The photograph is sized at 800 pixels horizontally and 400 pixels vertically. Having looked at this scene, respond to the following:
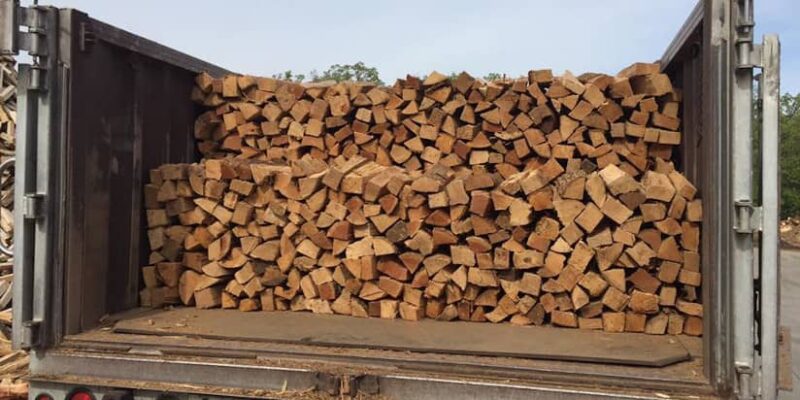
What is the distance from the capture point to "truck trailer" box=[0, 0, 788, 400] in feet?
6.15

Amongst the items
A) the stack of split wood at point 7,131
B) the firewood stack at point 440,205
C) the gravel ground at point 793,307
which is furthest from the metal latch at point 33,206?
the gravel ground at point 793,307

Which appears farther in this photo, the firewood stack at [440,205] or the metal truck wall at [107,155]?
the firewood stack at [440,205]

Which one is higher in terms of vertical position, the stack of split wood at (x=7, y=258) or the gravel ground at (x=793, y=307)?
the stack of split wood at (x=7, y=258)

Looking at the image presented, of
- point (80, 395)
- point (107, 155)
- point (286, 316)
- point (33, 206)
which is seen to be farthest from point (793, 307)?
point (33, 206)

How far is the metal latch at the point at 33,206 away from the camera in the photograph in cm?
242

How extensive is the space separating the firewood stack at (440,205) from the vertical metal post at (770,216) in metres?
1.18

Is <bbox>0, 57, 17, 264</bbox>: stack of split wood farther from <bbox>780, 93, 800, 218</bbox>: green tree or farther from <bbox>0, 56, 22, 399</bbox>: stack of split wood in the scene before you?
<bbox>780, 93, 800, 218</bbox>: green tree

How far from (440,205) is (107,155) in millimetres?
1667

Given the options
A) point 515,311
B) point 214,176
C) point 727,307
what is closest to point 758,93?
point 727,307

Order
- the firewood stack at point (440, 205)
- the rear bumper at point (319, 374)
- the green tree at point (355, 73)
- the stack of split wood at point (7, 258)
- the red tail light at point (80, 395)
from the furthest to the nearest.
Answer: the green tree at point (355, 73)
the stack of split wood at point (7, 258)
the firewood stack at point (440, 205)
the red tail light at point (80, 395)
the rear bumper at point (319, 374)

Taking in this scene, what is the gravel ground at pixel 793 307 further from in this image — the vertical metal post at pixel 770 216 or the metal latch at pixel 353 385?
the metal latch at pixel 353 385

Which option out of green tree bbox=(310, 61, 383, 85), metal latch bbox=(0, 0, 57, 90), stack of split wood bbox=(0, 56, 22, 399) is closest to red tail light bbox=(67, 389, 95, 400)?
stack of split wood bbox=(0, 56, 22, 399)

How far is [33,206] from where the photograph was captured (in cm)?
243

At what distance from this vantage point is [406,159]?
4195 millimetres
